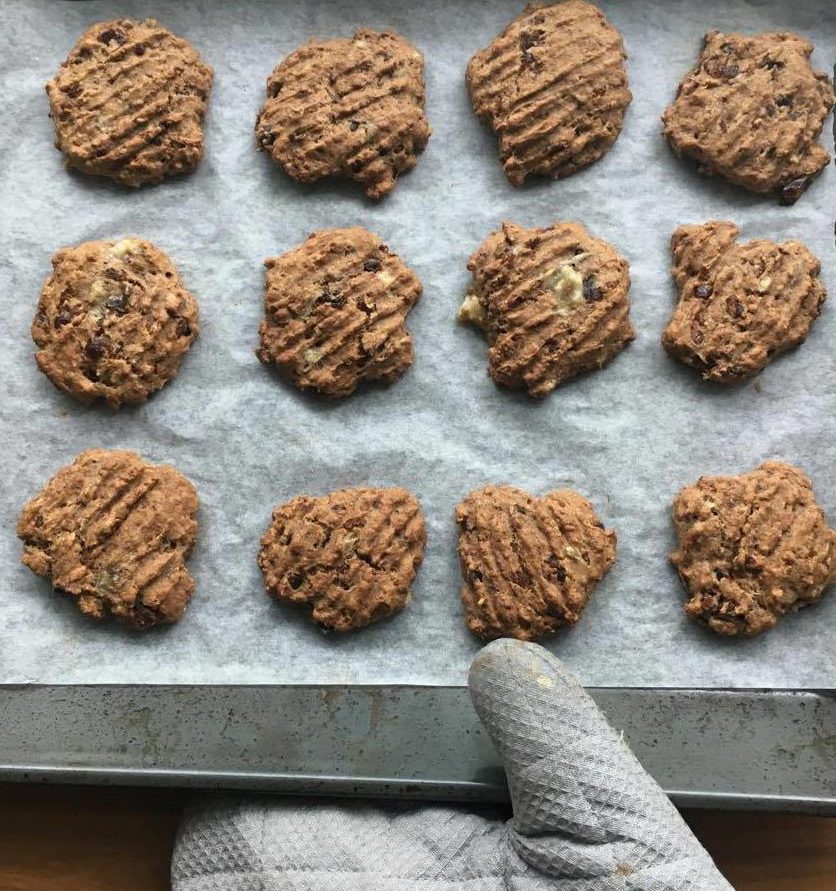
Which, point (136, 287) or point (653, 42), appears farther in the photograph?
point (653, 42)

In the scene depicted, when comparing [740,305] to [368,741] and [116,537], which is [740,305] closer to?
[368,741]

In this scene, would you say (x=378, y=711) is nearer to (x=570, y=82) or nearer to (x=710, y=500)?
(x=710, y=500)

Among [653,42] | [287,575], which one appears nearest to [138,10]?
[653,42]

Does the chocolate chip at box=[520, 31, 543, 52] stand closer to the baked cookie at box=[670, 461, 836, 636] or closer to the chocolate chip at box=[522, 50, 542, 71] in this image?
the chocolate chip at box=[522, 50, 542, 71]

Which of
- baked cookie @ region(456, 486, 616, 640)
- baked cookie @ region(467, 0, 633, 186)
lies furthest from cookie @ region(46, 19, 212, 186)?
baked cookie @ region(456, 486, 616, 640)

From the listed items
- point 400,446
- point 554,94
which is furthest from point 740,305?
point 400,446

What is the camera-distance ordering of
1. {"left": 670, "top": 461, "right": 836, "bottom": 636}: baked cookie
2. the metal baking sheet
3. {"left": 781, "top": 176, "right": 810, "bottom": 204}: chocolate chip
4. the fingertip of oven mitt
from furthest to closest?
{"left": 781, "top": 176, "right": 810, "bottom": 204}: chocolate chip
{"left": 670, "top": 461, "right": 836, "bottom": 636}: baked cookie
the metal baking sheet
the fingertip of oven mitt

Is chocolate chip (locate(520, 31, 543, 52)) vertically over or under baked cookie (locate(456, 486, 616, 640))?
over
